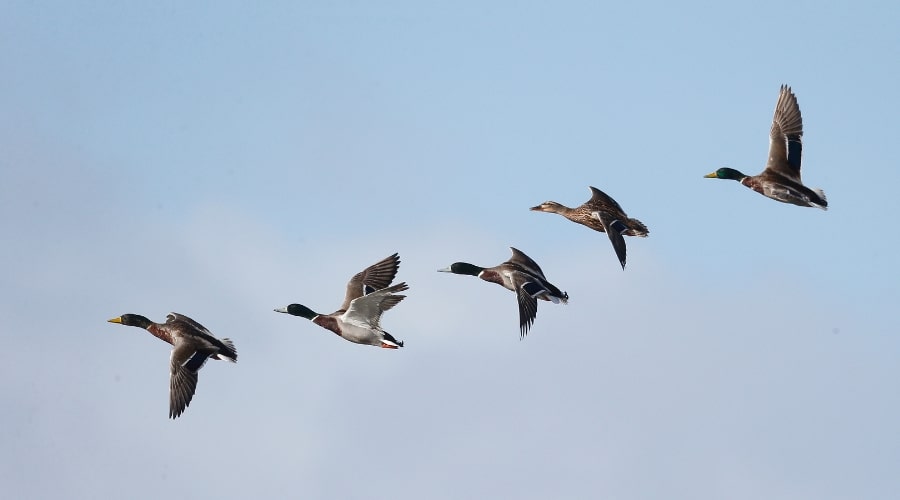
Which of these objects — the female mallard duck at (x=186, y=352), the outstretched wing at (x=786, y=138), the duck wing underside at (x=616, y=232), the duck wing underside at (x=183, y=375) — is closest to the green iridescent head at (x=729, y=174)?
the outstretched wing at (x=786, y=138)

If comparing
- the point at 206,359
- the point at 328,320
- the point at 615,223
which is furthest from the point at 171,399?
the point at 615,223

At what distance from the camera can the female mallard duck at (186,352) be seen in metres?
A: 36.6

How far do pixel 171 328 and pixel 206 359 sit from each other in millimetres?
1827

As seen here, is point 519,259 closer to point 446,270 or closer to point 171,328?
point 446,270

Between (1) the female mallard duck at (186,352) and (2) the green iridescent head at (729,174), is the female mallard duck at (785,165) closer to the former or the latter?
(2) the green iridescent head at (729,174)

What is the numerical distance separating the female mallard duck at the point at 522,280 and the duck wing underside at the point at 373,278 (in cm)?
197

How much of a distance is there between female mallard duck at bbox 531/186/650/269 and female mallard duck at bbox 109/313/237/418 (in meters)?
10.8

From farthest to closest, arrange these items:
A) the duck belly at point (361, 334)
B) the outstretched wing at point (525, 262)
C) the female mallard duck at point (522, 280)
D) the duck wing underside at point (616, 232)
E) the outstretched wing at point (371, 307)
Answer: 1. the outstretched wing at point (525, 262)
2. the duck wing underside at point (616, 232)
3. the female mallard duck at point (522, 280)
4. the duck belly at point (361, 334)
5. the outstretched wing at point (371, 307)

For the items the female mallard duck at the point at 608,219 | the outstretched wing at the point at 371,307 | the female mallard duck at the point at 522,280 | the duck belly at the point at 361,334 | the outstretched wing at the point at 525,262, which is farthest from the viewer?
the outstretched wing at the point at 525,262

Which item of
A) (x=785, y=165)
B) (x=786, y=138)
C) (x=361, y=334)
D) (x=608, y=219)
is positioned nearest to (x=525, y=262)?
(x=608, y=219)

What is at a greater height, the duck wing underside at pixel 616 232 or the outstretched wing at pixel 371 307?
the duck wing underside at pixel 616 232

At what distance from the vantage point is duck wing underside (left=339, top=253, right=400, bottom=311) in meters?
39.8

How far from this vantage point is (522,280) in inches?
1544

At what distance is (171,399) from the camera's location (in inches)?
1449
